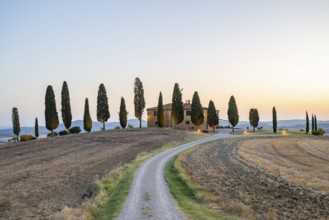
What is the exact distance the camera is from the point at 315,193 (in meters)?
24.1

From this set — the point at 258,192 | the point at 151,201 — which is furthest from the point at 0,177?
the point at 258,192

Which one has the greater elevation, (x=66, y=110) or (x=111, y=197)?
(x=66, y=110)

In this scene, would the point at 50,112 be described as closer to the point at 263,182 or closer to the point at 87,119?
the point at 87,119

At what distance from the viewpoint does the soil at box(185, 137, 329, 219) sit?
19.8 m

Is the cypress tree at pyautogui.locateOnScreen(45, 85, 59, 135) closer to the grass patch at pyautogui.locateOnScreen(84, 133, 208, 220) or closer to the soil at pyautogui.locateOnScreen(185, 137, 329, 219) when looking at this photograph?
the soil at pyautogui.locateOnScreen(185, 137, 329, 219)

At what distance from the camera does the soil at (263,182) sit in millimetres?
19750

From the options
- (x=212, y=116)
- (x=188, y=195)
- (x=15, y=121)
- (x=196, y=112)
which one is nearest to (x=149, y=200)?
(x=188, y=195)

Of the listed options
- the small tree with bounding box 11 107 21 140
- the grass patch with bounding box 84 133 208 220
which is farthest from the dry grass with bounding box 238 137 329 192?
the small tree with bounding box 11 107 21 140

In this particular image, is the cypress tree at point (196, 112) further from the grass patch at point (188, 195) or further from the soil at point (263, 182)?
the grass patch at point (188, 195)

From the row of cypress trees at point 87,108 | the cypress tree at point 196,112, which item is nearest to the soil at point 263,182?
the cypress tree at point 196,112

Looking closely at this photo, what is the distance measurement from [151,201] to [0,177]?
22012mm

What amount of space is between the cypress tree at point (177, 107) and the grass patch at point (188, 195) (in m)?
51.9

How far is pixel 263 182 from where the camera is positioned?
2856cm

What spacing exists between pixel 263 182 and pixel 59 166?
23.6 metres
